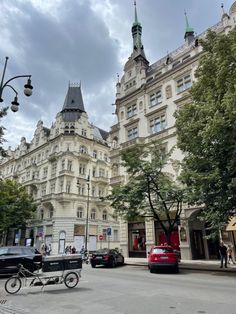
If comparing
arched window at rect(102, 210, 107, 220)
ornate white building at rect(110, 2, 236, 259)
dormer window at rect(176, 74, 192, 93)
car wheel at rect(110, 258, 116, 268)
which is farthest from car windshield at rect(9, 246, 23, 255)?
arched window at rect(102, 210, 107, 220)

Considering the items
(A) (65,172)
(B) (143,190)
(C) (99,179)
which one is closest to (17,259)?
(B) (143,190)

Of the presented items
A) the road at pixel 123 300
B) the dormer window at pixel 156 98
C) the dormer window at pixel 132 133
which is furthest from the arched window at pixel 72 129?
the road at pixel 123 300

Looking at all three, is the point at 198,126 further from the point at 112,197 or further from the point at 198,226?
the point at 198,226

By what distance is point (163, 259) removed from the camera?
1620cm

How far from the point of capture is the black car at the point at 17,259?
14227mm

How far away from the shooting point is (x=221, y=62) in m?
15.2

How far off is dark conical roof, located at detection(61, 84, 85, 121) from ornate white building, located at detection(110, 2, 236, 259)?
1614 cm

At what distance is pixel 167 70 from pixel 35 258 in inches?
987

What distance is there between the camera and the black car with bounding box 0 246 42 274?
1423 centimetres

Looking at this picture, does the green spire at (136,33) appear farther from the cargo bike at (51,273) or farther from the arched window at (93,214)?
the cargo bike at (51,273)

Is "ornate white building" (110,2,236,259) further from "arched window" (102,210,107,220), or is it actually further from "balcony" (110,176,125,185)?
"arched window" (102,210,107,220)

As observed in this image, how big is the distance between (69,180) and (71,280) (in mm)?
34856

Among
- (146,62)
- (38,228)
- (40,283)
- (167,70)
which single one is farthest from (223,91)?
(38,228)

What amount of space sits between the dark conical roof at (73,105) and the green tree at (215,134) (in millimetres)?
36467
